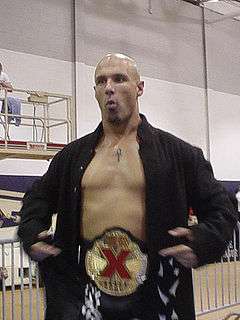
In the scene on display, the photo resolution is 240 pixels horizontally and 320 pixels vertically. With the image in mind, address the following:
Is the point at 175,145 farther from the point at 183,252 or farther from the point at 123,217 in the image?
the point at 183,252

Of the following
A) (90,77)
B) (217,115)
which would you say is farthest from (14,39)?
(217,115)

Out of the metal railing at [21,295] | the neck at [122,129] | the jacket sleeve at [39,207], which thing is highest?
the neck at [122,129]

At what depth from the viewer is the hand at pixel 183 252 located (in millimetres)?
2287

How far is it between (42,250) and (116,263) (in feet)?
1.06

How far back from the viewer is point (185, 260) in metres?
2.31

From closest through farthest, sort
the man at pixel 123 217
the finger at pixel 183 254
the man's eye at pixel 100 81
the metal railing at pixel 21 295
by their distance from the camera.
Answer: the finger at pixel 183 254 < the man at pixel 123 217 < the man's eye at pixel 100 81 < the metal railing at pixel 21 295

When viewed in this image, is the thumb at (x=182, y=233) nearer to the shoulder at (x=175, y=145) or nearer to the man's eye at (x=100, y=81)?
the shoulder at (x=175, y=145)

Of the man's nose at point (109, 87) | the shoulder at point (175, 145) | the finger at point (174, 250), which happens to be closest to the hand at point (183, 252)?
the finger at point (174, 250)

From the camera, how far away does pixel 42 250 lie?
8.11 ft

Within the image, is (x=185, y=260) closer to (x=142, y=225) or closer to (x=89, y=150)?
(x=142, y=225)

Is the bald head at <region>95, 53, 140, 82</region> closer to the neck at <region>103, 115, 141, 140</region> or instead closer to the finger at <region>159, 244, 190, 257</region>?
the neck at <region>103, 115, 141, 140</region>

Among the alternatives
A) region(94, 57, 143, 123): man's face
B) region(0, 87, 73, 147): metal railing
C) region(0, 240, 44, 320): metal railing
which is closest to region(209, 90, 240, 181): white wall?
region(0, 87, 73, 147): metal railing

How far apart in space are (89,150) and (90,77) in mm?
9206

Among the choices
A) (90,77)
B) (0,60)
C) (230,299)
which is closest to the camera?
(230,299)
